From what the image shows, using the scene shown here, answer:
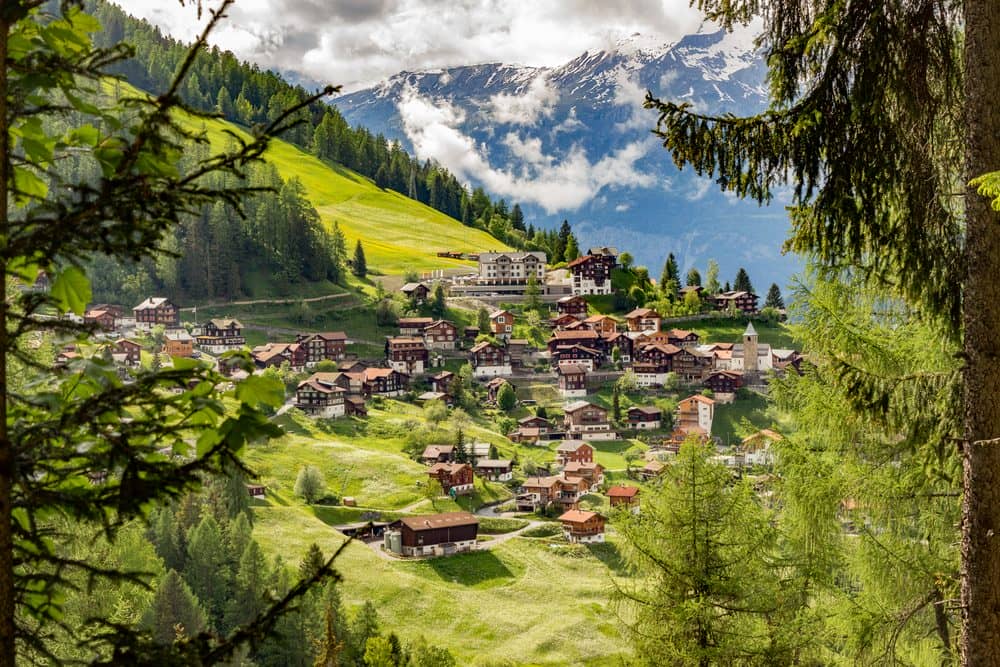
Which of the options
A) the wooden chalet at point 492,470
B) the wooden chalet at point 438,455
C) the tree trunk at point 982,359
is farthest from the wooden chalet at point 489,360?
the tree trunk at point 982,359

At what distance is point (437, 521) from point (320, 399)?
31.7 metres

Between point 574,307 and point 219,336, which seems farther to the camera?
point 574,307

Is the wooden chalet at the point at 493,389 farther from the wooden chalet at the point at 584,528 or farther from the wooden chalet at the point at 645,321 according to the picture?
the wooden chalet at the point at 584,528

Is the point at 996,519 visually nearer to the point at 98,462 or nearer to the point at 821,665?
the point at 98,462

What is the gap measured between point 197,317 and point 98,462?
117 m

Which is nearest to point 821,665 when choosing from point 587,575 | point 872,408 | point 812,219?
point 872,408

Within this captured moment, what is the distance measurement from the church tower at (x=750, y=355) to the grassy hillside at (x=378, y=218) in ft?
194

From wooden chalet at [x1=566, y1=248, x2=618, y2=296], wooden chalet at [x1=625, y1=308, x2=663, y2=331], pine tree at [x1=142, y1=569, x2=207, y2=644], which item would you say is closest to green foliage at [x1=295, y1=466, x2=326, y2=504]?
pine tree at [x1=142, y1=569, x2=207, y2=644]

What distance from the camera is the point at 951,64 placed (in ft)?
22.9

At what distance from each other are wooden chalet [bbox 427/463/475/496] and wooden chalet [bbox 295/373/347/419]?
1812cm

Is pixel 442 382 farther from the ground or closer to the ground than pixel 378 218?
closer to the ground

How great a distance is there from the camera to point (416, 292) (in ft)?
402

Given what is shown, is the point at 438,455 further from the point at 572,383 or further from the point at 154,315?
the point at 154,315

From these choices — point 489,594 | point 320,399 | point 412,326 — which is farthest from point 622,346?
point 489,594
